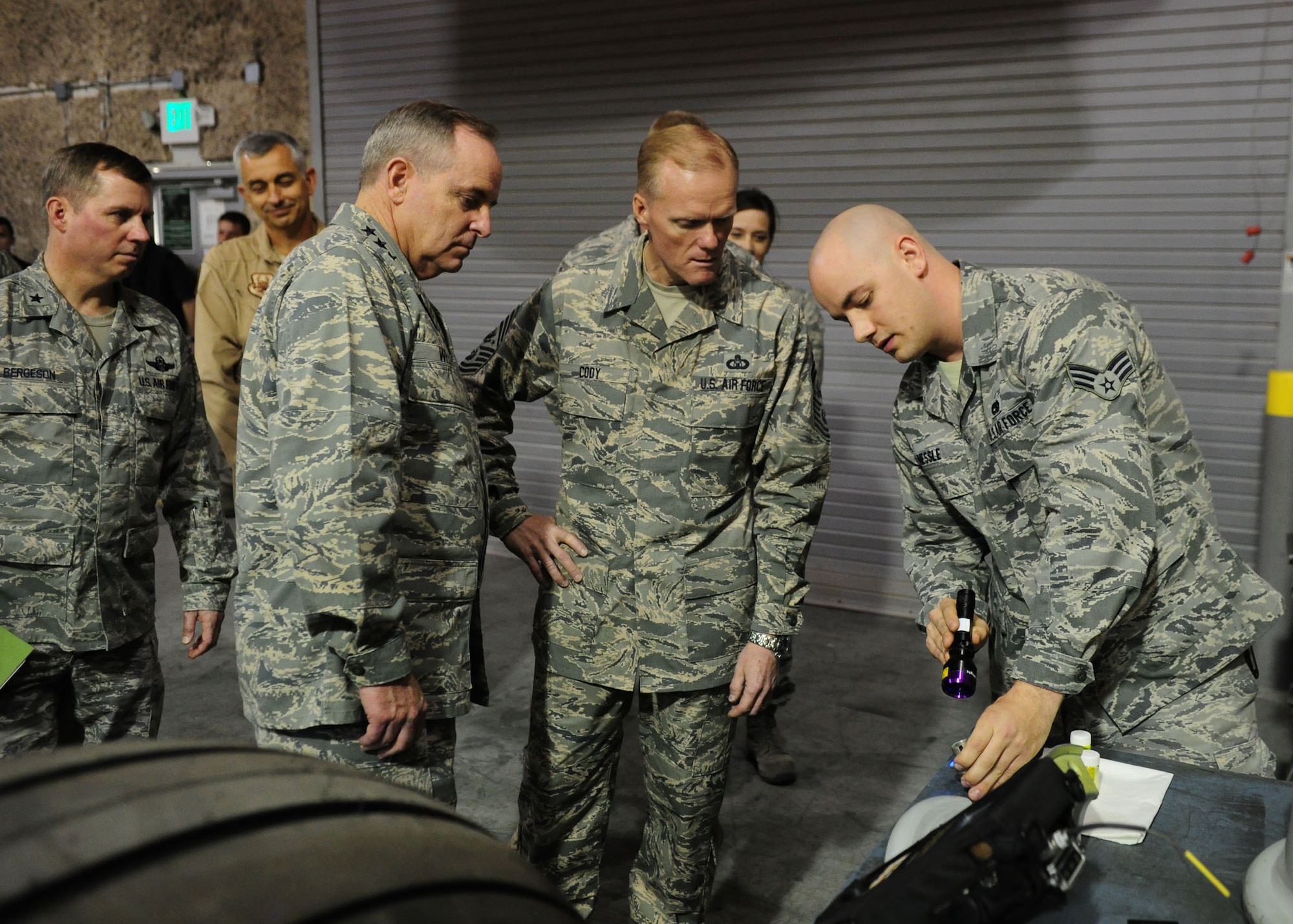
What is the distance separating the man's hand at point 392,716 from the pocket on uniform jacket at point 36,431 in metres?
1.21

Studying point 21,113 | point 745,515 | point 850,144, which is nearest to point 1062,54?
point 850,144

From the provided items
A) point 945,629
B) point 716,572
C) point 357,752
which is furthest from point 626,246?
point 357,752

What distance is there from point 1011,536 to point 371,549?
111cm

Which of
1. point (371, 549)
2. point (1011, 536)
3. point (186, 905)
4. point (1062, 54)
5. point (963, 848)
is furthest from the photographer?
point (1062, 54)

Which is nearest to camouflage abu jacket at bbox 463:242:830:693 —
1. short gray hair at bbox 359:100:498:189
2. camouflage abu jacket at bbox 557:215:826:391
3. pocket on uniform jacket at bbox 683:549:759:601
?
pocket on uniform jacket at bbox 683:549:759:601

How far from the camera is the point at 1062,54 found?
4.66 m

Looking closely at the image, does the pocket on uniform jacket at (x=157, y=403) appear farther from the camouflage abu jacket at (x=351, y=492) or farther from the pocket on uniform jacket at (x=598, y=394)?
the pocket on uniform jacket at (x=598, y=394)

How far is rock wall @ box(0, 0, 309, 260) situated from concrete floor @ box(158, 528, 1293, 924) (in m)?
3.87

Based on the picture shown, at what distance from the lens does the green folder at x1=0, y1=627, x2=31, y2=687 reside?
5.45 feet

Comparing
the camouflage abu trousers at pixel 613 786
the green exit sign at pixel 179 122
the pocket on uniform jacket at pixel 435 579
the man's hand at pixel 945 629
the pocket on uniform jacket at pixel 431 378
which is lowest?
the camouflage abu trousers at pixel 613 786

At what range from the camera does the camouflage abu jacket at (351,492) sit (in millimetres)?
1623

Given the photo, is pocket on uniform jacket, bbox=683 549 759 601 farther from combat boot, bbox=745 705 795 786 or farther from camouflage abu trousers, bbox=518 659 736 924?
combat boot, bbox=745 705 795 786

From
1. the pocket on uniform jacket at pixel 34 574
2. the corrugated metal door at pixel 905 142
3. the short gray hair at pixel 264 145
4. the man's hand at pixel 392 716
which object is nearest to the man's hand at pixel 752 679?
the man's hand at pixel 392 716

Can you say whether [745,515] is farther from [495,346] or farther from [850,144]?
[850,144]
